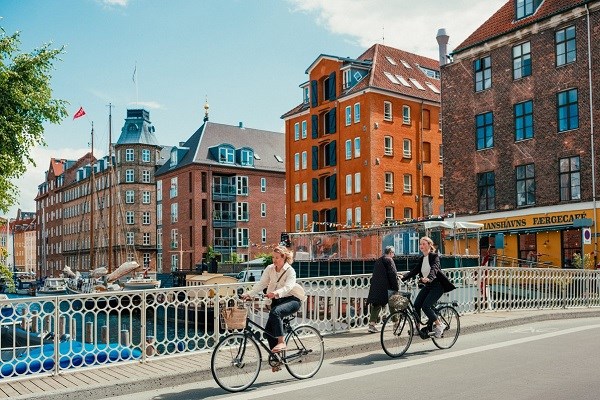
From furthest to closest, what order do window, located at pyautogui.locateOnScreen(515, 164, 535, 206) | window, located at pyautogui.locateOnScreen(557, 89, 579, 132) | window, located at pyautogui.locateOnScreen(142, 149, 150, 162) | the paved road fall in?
1. window, located at pyautogui.locateOnScreen(142, 149, 150, 162)
2. window, located at pyautogui.locateOnScreen(515, 164, 535, 206)
3. window, located at pyautogui.locateOnScreen(557, 89, 579, 132)
4. the paved road

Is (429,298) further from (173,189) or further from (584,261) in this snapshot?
(173,189)

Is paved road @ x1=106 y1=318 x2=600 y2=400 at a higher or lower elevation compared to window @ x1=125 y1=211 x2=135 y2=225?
lower

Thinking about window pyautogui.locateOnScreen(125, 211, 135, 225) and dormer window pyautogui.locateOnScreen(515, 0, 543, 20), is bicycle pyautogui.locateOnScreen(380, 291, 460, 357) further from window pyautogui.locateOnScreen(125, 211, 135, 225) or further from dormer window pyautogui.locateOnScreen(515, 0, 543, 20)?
window pyautogui.locateOnScreen(125, 211, 135, 225)

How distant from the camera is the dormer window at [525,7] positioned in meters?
35.9

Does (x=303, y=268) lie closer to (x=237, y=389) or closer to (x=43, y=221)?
(x=237, y=389)

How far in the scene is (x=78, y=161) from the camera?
110 m

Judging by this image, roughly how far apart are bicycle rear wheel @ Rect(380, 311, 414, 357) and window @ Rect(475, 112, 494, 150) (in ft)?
93.5

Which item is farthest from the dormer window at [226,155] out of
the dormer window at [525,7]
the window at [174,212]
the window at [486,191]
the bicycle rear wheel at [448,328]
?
the bicycle rear wheel at [448,328]

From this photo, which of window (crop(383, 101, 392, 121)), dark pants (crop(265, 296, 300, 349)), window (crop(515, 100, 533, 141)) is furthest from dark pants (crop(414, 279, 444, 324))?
window (crop(383, 101, 392, 121))

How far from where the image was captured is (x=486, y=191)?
37188mm

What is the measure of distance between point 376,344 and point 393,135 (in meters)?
43.0

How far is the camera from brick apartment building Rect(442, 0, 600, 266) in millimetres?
32000

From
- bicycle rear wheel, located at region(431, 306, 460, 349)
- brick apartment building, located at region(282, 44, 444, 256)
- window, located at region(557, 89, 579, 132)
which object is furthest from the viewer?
brick apartment building, located at region(282, 44, 444, 256)

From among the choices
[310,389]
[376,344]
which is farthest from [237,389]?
[376,344]
